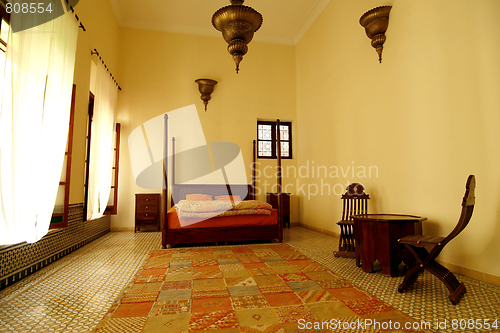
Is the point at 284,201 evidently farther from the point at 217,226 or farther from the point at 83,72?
the point at 83,72

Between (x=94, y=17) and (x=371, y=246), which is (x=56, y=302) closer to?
(x=371, y=246)

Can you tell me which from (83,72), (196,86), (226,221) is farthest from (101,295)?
(196,86)

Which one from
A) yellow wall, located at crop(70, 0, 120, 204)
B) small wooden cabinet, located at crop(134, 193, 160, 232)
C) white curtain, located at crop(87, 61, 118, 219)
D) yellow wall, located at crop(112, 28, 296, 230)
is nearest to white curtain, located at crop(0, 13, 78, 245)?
yellow wall, located at crop(70, 0, 120, 204)

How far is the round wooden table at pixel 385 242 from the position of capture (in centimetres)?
309

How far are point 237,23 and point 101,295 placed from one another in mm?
3033

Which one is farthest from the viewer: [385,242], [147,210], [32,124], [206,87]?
[206,87]

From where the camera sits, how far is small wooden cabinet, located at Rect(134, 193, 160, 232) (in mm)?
6219

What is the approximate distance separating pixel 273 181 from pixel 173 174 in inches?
98.0

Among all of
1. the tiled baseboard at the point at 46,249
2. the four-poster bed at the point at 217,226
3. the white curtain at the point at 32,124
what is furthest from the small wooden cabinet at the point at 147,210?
the white curtain at the point at 32,124

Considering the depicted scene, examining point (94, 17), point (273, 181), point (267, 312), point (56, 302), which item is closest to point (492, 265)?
point (267, 312)

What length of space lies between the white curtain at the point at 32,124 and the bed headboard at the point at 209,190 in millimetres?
3383

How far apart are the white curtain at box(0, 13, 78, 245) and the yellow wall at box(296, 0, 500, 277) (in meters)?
4.41

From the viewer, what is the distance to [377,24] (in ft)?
14.0

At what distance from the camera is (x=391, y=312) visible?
2.16 metres
